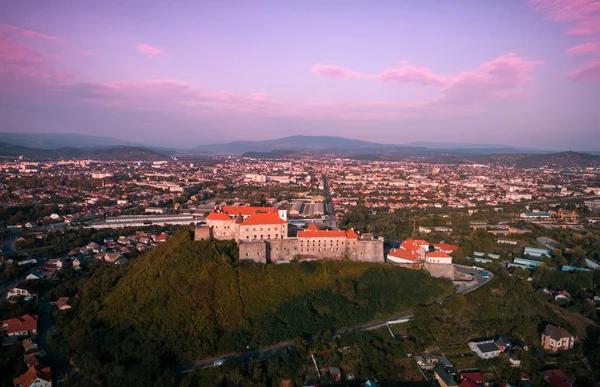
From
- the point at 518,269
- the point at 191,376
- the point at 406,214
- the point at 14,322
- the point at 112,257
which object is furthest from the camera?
the point at 406,214

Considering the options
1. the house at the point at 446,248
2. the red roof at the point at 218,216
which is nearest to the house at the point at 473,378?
the house at the point at 446,248

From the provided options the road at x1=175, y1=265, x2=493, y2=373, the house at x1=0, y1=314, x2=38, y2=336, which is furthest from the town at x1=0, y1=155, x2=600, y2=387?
the road at x1=175, y1=265, x2=493, y2=373

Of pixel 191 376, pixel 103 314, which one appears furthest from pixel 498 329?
pixel 103 314

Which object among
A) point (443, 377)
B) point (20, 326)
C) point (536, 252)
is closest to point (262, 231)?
point (443, 377)

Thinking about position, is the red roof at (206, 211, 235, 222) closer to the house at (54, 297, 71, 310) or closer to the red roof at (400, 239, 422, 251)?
the house at (54, 297, 71, 310)

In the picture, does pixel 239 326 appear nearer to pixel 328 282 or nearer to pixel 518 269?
pixel 328 282

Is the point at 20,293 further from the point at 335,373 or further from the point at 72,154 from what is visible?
the point at 72,154

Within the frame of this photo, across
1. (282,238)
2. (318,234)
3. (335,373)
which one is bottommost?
(335,373)
